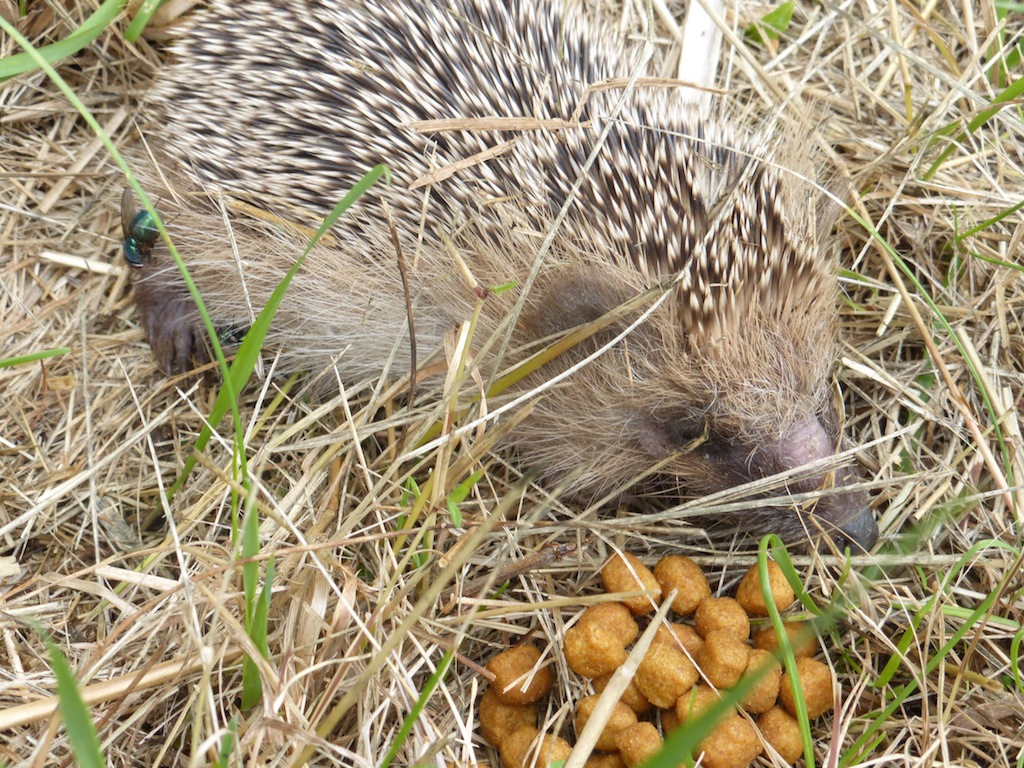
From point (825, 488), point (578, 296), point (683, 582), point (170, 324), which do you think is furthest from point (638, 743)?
point (170, 324)

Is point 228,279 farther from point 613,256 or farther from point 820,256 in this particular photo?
point 820,256

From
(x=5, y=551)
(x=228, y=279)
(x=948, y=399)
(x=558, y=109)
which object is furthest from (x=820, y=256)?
(x=5, y=551)

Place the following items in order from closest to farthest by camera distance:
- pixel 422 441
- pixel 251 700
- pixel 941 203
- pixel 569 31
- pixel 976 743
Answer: pixel 251 700
pixel 976 743
pixel 422 441
pixel 569 31
pixel 941 203

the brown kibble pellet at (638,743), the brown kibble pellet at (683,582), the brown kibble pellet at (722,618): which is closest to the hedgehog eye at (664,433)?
the brown kibble pellet at (683,582)

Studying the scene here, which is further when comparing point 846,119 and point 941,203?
point 846,119

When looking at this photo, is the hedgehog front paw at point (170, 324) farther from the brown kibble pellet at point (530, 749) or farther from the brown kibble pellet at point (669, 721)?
the brown kibble pellet at point (669, 721)

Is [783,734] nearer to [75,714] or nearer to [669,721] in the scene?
[669,721]

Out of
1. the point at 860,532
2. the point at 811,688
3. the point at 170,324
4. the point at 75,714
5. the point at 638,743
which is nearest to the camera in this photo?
the point at 75,714
